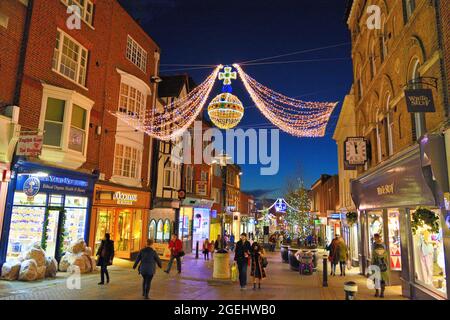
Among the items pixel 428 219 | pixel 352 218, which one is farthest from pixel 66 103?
pixel 352 218

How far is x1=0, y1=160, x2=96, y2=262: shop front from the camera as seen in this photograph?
41.0ft

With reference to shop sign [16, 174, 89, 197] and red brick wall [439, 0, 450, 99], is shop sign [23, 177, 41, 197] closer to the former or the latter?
shop sign [16, 174, 89, 197]

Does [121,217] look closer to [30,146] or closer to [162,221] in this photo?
[162,221]

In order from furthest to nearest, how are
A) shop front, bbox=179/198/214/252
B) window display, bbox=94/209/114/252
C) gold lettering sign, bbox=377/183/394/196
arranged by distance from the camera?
shop front, bbox=179/198/214/252, window display, bbox=94/209/114/252, gold lettering sign, bbox=377/183/394/196

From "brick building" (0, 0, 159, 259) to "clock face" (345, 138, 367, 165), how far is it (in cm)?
1172

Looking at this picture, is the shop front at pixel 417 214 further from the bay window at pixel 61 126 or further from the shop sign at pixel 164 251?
the bay window at pixel 61 126

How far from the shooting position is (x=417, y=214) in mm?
10102

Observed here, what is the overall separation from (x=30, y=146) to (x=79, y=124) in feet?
12.2

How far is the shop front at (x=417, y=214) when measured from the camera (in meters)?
8.95

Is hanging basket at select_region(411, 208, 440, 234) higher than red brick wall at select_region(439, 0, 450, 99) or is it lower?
lower

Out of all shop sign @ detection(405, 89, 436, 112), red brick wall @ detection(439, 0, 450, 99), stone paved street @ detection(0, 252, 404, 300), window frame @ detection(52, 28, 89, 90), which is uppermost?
window frame @ detection(52, 28, 89, 90)

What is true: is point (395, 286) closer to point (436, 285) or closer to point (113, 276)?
point (436, 285)

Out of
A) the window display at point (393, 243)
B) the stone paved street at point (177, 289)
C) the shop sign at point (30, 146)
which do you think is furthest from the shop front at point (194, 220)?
the shop sign at point (30, 146)

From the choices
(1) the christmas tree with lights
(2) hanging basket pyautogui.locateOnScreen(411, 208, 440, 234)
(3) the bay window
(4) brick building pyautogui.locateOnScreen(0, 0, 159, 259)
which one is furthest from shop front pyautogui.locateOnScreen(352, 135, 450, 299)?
(1) the christmas tree with lights
